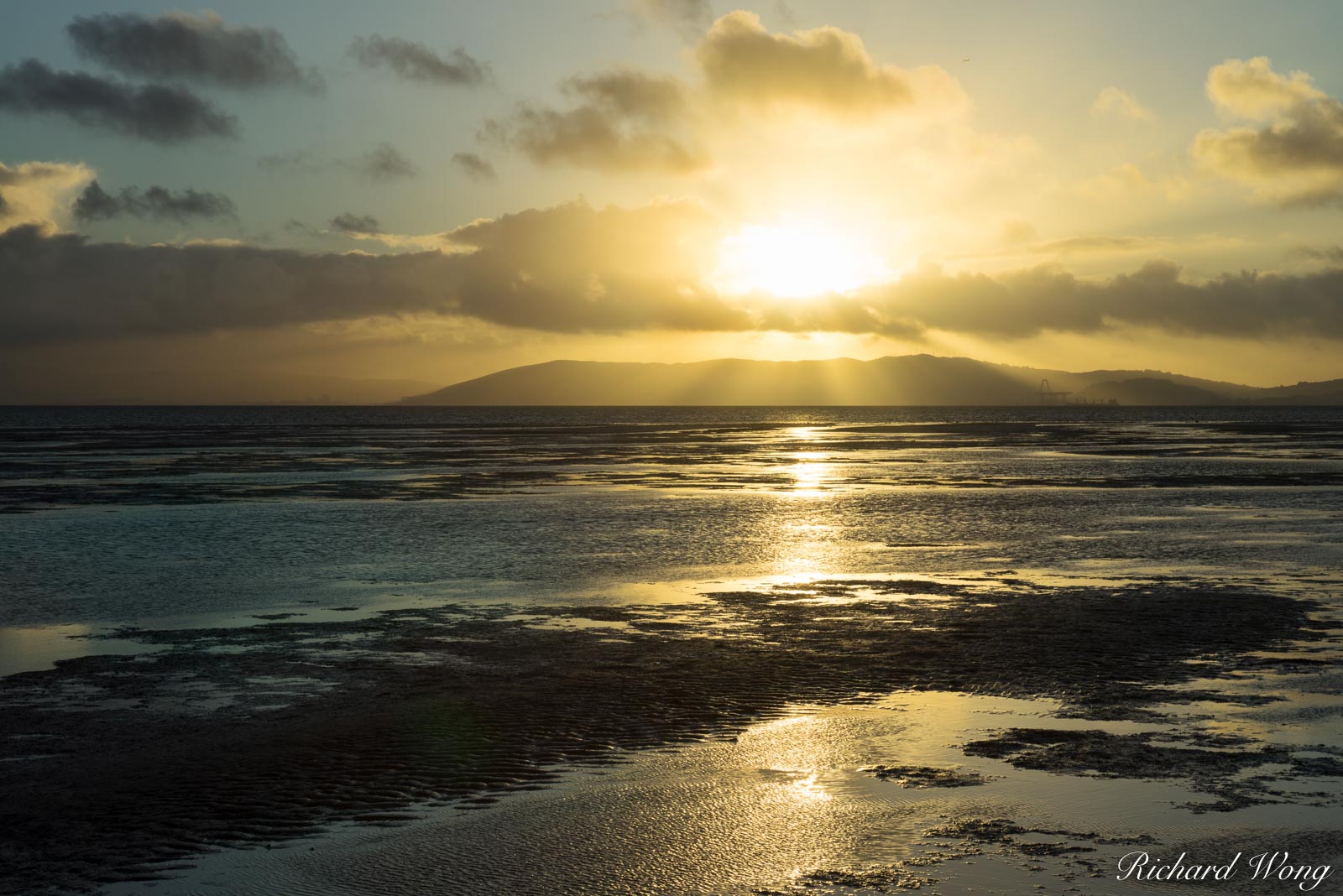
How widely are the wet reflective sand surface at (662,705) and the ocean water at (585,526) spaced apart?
0.25 m

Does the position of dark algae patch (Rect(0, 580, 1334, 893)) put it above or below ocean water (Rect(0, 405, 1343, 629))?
below

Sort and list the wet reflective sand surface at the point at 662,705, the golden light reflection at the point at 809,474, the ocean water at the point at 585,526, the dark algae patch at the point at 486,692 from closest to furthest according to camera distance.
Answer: the wet reflective sand surface at the point at 662,705 → the dark algae patch at the point at 486,692 → the ocean water at the point at 585,526 → the golden light reflection at the point at 809,474

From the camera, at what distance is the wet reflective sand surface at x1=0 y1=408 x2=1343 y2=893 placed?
8555 millimetres

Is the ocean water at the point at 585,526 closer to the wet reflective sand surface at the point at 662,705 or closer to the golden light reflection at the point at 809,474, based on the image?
the wet reflective sand surface at the point at 662,705

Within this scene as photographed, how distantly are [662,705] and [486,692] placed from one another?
2185 mm

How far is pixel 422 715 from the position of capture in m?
12.5

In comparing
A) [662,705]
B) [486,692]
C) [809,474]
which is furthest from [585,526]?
[809,474]

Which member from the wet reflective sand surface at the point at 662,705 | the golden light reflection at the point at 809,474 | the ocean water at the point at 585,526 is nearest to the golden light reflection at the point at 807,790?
the wet reflective sand surface at the point at 662,705

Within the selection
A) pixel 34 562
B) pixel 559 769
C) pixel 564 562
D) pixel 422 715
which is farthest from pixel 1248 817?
pixel 34 562

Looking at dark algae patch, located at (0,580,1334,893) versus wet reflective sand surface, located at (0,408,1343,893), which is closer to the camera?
wet reflective sand surface, located at (0,408,1343,893)

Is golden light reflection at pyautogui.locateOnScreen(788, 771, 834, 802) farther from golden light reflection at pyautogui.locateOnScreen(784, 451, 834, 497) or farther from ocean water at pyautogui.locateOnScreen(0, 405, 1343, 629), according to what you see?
golden light reflection at pyautogui.locateOnScreen(784, 451, 834, 497)

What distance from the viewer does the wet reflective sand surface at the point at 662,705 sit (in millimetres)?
8555

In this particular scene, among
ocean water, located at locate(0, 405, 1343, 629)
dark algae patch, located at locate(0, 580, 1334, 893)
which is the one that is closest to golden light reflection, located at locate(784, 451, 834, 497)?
ocean water, located at locate(0, 405, 1343, 629)

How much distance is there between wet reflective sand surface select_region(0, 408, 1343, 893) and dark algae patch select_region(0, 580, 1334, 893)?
A: 0.19 feet
